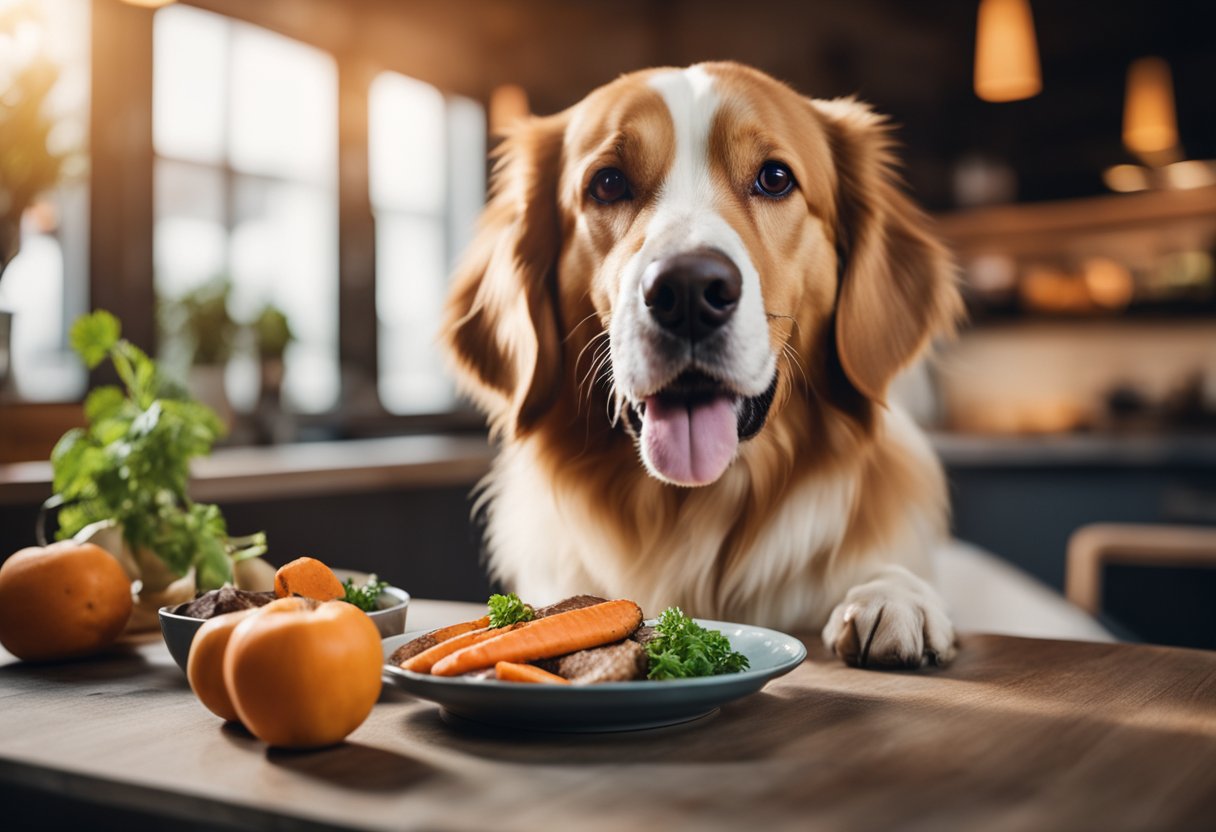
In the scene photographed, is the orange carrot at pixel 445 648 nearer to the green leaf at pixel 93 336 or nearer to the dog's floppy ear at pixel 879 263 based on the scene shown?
the green leaf at pixel 93 336

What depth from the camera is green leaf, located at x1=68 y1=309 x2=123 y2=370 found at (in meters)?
1.36

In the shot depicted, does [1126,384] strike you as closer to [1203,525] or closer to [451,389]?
[1203,525]

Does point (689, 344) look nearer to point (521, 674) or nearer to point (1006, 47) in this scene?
point (521, 674)

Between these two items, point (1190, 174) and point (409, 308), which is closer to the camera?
point (1190, 174)

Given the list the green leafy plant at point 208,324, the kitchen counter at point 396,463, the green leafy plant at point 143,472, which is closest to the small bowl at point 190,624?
the green leafy plant at point 143,472

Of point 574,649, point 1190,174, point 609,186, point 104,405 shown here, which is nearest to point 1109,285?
point 1190,174

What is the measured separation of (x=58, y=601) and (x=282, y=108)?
5.56m

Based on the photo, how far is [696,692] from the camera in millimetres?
808

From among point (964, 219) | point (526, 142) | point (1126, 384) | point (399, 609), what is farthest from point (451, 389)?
point (399, 609)

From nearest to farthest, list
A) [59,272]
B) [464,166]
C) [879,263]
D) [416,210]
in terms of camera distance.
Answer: [879,263]
[59,272]
[416,210]
[464,166]

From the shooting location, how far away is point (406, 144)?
23.6 ft

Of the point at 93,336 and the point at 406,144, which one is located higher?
the point at 406,144

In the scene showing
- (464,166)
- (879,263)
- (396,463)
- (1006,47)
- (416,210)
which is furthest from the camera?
(464,166)

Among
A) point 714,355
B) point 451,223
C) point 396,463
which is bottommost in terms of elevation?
point 396,463
